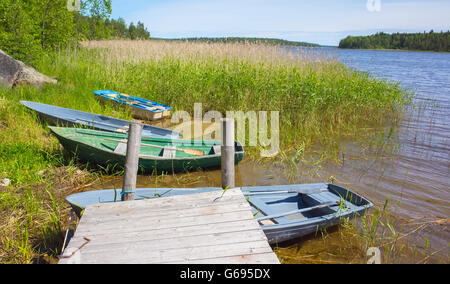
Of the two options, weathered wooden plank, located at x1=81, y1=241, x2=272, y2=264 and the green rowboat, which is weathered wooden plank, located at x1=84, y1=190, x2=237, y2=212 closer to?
weathered wooden plank, located at x1=81, y1=241, x2=272, y2=264

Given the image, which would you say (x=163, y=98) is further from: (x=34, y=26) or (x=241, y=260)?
(x=241, y=260)

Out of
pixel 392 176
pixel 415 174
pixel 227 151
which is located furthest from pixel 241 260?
pixel 415 174

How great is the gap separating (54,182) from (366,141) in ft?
22.8

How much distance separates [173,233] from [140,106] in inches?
267

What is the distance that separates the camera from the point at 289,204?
4.44 m

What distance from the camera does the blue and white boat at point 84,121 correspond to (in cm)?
677

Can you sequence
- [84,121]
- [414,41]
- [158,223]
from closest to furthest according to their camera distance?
[158,223], [84,121], [414,41]

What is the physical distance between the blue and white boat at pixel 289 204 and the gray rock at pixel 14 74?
6715mm

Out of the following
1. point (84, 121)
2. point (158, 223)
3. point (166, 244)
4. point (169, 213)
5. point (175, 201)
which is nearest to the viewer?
point (166, 244)

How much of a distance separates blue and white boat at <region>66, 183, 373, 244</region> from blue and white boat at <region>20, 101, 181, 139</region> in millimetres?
2964

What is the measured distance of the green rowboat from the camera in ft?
17.5

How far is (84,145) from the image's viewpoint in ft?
17.2
